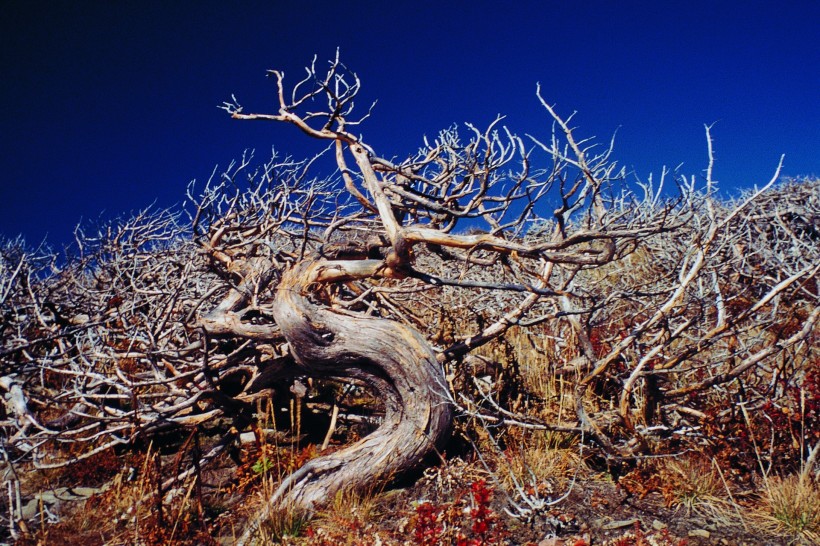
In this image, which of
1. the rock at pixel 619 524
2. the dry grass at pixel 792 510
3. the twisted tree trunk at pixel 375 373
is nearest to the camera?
the dry grass at pixel 792 510

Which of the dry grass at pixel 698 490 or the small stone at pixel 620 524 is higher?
the dry grass at pixel 698 490

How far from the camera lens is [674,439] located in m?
3.73

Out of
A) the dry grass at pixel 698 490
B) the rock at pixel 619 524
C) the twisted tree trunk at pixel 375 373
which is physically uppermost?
the twisted tree trunk at pixel 375 373

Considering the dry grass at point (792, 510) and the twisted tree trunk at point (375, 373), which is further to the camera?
the twisted tree trunk at point (375, 373)

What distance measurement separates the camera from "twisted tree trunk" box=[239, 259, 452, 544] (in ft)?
11.7

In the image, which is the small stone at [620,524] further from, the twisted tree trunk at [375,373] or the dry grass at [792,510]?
the twisted tree trunk at [375,373]

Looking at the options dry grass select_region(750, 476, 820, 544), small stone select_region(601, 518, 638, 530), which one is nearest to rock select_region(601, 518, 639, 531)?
small stone select_region(601, 518, 638, 530)

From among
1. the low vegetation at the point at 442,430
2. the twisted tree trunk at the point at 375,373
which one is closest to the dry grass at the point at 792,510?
the low vegetation at the point at 442,430

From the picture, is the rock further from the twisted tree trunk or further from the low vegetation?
the twisted tree trunk

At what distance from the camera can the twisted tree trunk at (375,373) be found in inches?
141

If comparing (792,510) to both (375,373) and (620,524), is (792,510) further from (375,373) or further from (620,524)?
(375,373)

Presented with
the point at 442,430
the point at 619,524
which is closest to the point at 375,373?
the point at 442,430

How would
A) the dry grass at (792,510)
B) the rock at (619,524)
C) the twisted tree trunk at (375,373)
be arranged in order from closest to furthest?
the dry grass at (792,510), the rock at (619,524), the twisted tree trunk at (375,373)

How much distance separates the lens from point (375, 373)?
3.77 metres
